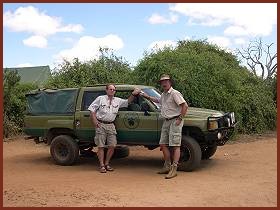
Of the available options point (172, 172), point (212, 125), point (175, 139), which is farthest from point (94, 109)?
point (212, 125)

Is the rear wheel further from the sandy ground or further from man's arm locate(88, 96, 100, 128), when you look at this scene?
man's arm locate(88, 96, 100, 128)

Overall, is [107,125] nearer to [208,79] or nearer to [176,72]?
[176,72]

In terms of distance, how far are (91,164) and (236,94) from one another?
19.8 feet

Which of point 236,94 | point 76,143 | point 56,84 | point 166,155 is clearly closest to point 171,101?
point 166,155

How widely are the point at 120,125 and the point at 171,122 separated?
1.21 m

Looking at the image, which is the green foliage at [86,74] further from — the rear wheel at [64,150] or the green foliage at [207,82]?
the rear wheel at [64,150]

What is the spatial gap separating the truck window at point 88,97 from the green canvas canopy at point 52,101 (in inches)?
9.2

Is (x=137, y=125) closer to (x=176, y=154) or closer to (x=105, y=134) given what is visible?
(x=105, y=134)

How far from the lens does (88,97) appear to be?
31.5ft

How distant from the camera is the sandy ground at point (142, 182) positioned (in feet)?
20.8

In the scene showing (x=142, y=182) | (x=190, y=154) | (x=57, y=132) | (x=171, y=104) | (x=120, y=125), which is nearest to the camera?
(x=142, y=182)

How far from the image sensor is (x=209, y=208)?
5879mm

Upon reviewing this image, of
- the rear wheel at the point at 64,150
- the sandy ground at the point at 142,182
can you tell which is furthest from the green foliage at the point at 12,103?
the rear wheel at the point at 64,150

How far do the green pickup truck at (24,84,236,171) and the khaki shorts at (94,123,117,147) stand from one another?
216 millimetres
